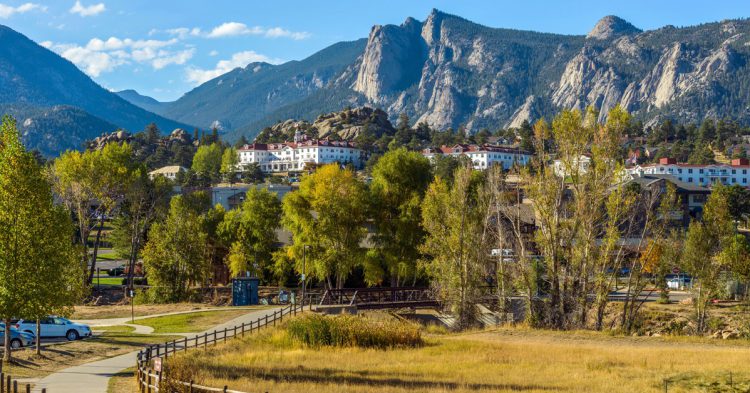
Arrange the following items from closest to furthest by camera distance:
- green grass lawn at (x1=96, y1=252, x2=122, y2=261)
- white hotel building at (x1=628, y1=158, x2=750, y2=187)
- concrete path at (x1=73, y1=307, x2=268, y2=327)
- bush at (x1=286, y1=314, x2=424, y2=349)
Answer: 1. bush at (x1=286, y1=314, x2=424, y2=349)
2. concrete path at (x1=73, y1=307, x2=268, y2=327)
3. green grass lawn at (x1=96, y1=252, x2=122, y2=261)
4. white hotel building at (x1=628, y1=158, x2=750, y2=187)

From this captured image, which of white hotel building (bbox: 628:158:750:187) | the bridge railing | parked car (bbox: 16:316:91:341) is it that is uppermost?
white hotel building (bbox: 628:158:750:187)

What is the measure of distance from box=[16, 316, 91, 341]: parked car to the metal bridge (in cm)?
1935

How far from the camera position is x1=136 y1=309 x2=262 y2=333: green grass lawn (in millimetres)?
49781

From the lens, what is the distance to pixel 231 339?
4131 centimetres

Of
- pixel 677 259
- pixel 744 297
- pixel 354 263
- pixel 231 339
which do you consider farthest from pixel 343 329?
pixel 744 297

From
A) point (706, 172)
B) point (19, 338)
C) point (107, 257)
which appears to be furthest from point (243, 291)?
point (706, 172)

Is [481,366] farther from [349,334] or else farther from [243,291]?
[243,291]

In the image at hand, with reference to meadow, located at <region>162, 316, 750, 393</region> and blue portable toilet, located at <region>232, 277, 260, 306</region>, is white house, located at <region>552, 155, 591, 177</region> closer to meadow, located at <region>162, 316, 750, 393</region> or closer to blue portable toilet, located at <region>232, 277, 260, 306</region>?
meadow, located at <region>162, 316, 750, 393</region>

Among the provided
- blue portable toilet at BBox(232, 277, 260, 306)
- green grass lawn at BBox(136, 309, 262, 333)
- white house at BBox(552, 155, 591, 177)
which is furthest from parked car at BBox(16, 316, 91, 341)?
white house at BBox(552, 155, 591, 177)

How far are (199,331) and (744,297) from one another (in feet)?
177

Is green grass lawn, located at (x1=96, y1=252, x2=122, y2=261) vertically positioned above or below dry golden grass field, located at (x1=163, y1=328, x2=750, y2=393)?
above

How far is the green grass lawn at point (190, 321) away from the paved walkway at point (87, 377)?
10.5m

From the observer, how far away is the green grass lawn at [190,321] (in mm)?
49781

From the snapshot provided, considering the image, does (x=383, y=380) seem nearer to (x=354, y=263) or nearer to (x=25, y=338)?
(x=25, y=338)
